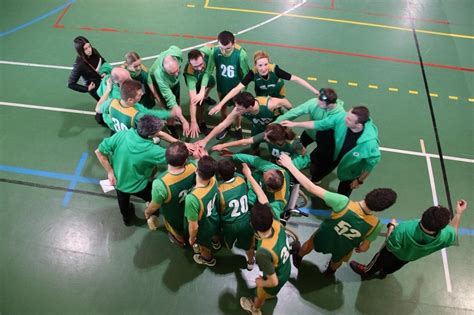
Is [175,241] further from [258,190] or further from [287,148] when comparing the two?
[287,148]

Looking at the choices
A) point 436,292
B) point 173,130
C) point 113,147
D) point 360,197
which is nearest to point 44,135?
point 173,130

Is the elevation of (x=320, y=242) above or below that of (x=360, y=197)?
above

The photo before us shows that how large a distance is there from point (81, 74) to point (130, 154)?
2.97 m

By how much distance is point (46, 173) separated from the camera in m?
6.31

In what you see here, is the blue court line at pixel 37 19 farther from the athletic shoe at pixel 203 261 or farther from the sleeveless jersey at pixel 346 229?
the sleeveless jersey at pixel 346 229

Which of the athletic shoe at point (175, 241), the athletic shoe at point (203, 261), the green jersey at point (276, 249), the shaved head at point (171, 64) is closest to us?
the green jersey at point (276, 249)

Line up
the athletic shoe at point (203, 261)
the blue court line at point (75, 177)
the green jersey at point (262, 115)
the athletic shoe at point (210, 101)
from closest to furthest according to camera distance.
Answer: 1. the athletic shoe at point (203, 261)
2. the green jersey at point (262, 115)
3. the blue court line at point (75, 177)
4. the athletic shoe at point (210, 101)

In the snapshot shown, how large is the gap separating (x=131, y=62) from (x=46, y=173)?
2.73 m

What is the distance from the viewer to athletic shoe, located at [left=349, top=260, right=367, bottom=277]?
198 inches

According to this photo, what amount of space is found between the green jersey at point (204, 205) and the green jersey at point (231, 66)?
113 inches

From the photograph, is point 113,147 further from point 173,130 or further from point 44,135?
point 44,135

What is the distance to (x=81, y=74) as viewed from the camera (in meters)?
6.38

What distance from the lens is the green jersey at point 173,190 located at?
409 cm

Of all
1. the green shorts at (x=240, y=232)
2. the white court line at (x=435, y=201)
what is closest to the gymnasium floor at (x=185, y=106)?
the white court line at (x=435, y=201)
